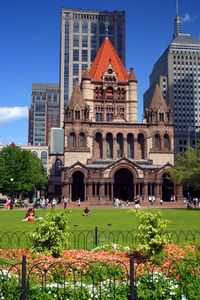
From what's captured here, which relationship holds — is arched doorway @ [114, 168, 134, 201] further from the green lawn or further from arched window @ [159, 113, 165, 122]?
the green lawn

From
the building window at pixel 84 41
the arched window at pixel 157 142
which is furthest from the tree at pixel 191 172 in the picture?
the building window at pixel 84 41

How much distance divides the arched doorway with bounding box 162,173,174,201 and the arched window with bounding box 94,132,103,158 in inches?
562

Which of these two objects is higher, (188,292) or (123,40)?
(123,40)

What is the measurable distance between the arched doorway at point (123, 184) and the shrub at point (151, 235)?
6090cm

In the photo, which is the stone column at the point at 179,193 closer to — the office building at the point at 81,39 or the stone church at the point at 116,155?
the stone church at the point at 116,155

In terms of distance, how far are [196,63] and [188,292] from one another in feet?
586

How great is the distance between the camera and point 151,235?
1315 cm

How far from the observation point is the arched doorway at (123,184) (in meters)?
75.4

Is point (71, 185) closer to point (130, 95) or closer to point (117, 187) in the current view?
point (117, 187)

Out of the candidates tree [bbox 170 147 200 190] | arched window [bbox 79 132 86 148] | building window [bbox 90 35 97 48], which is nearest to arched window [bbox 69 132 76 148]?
arched window [bbox 79 132 86 148]

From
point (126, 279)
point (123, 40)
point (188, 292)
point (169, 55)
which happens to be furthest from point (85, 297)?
point (169, 55)

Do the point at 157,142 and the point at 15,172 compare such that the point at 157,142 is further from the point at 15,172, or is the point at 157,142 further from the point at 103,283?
the point at 103,283

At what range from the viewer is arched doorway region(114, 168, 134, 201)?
247 ft

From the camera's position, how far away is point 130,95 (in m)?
88.9
